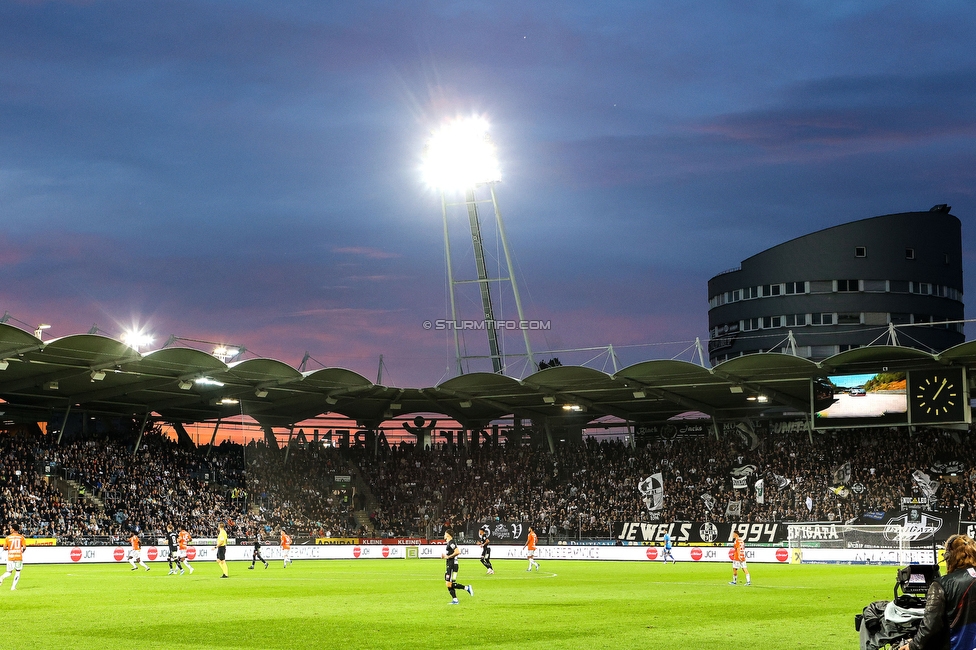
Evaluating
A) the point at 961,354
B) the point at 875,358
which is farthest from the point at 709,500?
the point at 961,354

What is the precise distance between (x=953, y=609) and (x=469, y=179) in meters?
56.0

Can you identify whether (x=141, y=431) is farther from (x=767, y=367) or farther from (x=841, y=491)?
(x=841, y=491)

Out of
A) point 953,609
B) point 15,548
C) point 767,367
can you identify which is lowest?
point 15,548

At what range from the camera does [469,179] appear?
209ft

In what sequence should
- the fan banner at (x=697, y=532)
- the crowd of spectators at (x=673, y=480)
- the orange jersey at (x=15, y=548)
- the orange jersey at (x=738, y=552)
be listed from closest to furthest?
1. the orange jersey at (x=15, y=548)
2. the orange jersey at (x=738, y=552)
3. the fan banner at (x=697, y=532)
4. the crowd of spectators at (x=673, y=480)

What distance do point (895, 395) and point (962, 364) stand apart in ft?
13.7

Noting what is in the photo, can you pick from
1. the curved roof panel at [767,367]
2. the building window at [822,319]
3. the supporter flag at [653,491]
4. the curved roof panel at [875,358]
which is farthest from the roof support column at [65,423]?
the building window at [822,319]

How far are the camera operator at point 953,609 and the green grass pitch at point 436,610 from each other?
859cm

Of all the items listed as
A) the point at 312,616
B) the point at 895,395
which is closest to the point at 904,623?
the point at 312,616

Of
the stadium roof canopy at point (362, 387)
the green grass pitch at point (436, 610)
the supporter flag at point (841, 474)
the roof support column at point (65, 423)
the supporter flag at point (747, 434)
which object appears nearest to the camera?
the green grass pitch at point (436, 610)

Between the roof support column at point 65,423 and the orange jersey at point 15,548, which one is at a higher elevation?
the roof support column at point 65,423

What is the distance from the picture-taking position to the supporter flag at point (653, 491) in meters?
65.1

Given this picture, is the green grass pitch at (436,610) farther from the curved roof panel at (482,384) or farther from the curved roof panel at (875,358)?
the curved roof panel at (482,384)

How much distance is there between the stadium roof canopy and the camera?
53.0 meters
